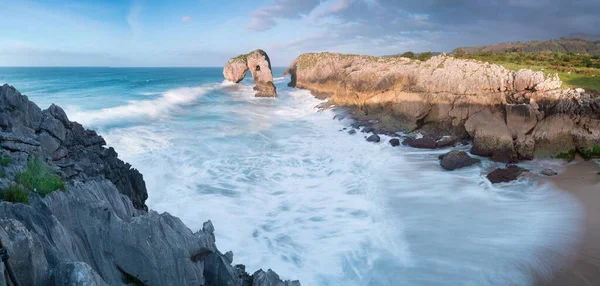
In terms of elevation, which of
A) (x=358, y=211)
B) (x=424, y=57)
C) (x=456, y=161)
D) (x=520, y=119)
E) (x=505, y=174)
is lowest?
(x=358, y=211)

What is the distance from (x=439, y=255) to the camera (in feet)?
36.3

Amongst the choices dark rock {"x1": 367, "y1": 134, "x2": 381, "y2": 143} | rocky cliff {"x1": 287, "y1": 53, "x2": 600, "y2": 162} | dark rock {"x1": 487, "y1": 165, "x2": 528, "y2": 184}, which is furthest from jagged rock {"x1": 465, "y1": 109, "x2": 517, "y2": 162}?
dark rock {"x1": 367, "y1": 134, "x2": 381, "y2": 143}

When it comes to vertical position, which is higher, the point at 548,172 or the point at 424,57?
the point at 424,57

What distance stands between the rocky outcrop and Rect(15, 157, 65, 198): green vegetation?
47.6m

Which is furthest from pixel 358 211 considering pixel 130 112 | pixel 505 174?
pixel 130 112

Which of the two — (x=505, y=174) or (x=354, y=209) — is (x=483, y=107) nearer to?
(x=505, y=174)

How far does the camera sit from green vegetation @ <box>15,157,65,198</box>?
659 centimetres

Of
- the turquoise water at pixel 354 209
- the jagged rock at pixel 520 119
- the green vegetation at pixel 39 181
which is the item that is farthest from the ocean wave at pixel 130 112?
the jagged rock at pixel 520 119

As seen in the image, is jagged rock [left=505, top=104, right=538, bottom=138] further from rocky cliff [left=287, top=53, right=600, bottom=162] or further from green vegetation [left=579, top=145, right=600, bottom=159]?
green vegetation [left=579, top=145, right=600, bottom=159]

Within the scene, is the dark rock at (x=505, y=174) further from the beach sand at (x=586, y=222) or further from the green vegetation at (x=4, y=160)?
the green vegetation at (x=4, y=160)

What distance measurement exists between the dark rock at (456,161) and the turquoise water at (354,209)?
0.52 m

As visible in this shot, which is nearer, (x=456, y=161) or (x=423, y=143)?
(x=456, y=161)

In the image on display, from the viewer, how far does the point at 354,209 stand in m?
14.5

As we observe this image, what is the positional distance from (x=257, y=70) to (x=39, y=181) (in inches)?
2335
